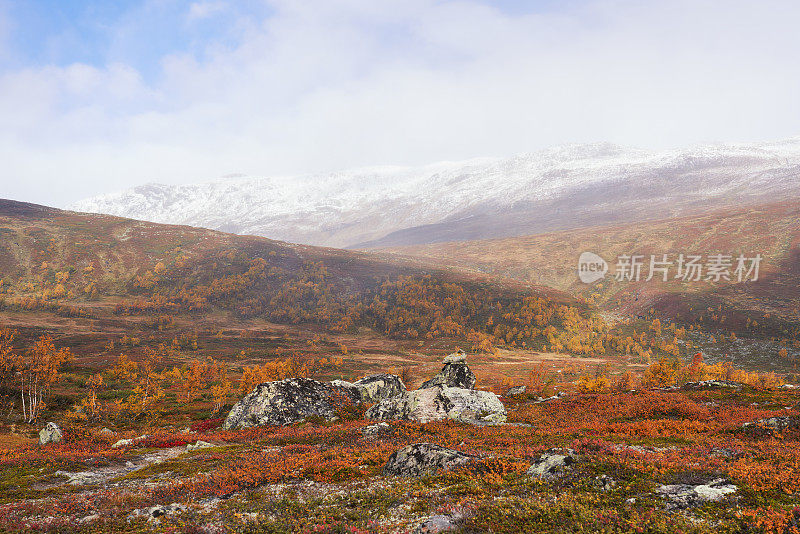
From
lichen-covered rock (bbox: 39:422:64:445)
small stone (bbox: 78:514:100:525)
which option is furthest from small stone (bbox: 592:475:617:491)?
lichen-covered rock (bbox: 39:422:64:445)

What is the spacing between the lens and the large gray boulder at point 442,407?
115ft

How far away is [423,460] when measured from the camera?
56.0ft

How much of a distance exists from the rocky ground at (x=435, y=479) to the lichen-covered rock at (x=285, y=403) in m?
4.07

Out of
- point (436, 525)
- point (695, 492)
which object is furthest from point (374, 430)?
point (695, 492)

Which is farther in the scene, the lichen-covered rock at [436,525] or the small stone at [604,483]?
the small stone at [604,483]

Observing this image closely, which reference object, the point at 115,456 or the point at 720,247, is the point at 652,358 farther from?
the point at 115,456

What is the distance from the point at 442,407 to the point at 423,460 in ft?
67.5

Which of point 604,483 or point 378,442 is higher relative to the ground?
point 604,483

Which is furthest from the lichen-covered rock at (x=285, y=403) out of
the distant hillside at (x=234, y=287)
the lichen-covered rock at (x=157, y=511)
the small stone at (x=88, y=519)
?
the distant hillside at (x=234, y=287)

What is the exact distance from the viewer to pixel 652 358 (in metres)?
120

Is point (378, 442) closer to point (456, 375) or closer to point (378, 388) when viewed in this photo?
point (378, 388)

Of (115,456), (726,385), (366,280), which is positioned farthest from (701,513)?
(366,280)

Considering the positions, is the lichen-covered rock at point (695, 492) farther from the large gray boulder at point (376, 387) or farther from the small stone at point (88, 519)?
the large gray boulder at point (376, 387)

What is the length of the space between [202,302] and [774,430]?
170027mm
